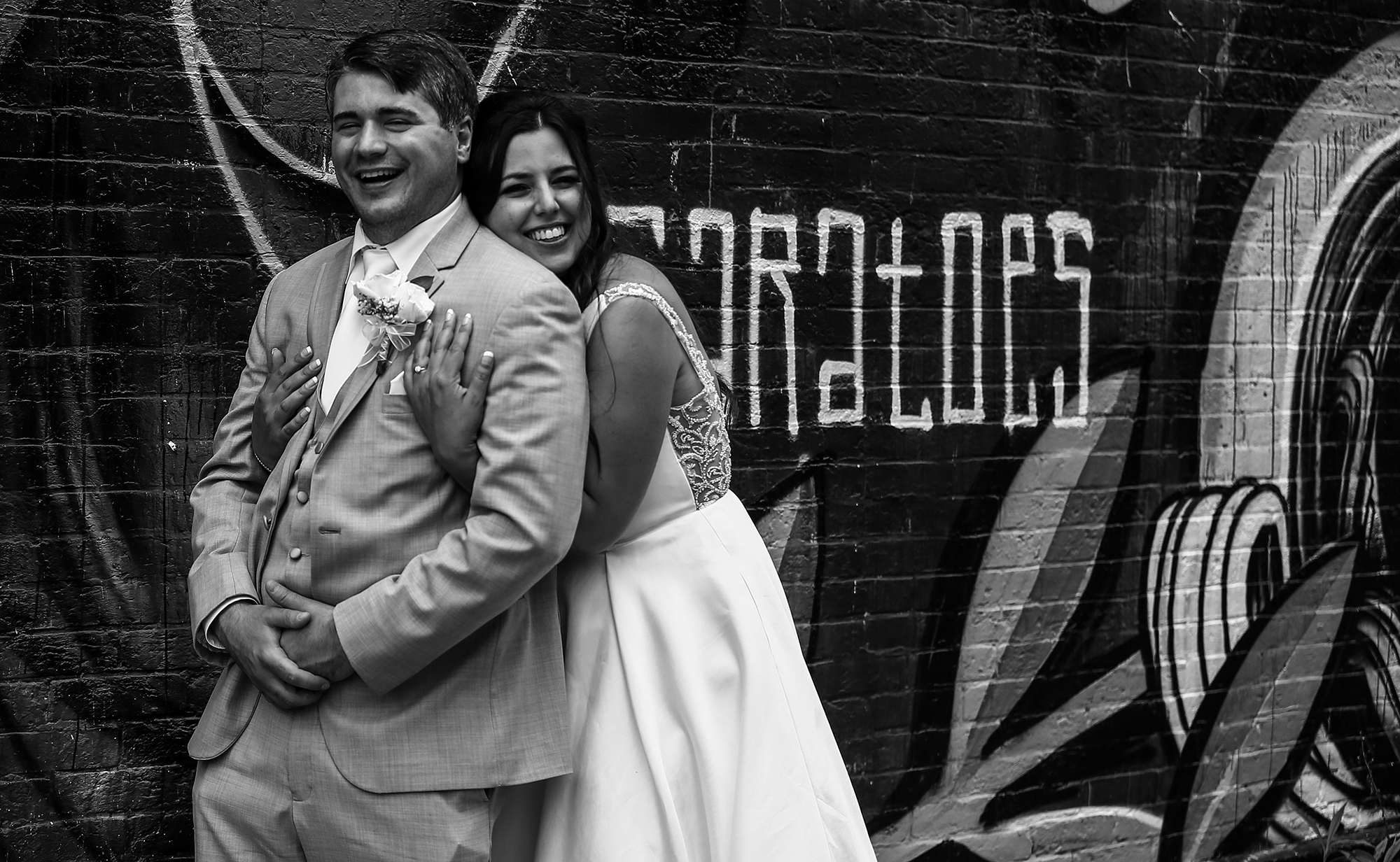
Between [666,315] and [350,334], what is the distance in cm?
59

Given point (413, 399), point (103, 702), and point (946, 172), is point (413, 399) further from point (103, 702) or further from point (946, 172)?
point (946, 172)

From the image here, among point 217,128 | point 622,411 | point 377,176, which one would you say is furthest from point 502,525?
point 217,128

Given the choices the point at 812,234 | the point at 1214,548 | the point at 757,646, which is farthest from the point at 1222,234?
the point at 757,646

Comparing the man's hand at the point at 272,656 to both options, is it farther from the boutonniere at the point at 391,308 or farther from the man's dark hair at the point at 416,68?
the man's dark hair at the point at 416,68

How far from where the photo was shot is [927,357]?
4141mm

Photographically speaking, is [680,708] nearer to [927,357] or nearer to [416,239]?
[416,239]

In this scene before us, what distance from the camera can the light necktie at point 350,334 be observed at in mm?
2461

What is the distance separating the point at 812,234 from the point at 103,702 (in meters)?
2.31

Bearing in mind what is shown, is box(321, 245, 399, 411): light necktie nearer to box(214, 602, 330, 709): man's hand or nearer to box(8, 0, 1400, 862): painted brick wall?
box(214, 602, 330, 709): man's hand

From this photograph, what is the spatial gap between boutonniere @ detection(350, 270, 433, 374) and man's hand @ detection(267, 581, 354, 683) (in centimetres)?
43

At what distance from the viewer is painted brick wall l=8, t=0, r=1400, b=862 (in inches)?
130

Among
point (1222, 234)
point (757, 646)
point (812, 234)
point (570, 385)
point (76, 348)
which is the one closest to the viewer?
point (570, 385)

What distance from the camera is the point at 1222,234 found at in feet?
14.8

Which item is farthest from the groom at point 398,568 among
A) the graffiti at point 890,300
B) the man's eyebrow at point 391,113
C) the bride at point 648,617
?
the graffiti at point 890,300
